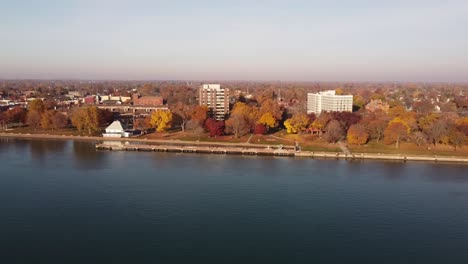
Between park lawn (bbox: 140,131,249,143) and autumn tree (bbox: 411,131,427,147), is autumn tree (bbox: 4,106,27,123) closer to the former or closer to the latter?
park lawn (bbox: 140,131,249,143)

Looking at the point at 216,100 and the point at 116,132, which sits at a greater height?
the point at 216,100

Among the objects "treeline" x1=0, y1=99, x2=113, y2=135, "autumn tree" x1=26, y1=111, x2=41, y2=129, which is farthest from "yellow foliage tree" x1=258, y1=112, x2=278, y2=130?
"autumn tree" x1=26, y1=111, x2=41, y2=129

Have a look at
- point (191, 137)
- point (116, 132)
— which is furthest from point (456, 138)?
point (116, 132)

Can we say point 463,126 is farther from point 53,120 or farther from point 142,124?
point 53,120

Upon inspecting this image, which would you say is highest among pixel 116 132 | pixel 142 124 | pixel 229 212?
pixel 142 124

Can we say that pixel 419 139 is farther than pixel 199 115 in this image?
No

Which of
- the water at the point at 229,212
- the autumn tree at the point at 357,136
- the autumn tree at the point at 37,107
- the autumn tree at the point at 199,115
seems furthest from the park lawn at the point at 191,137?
the autumn tree at the point at 37,107

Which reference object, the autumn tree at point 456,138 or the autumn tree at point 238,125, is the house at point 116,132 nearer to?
the autumn tree at point 238,125
